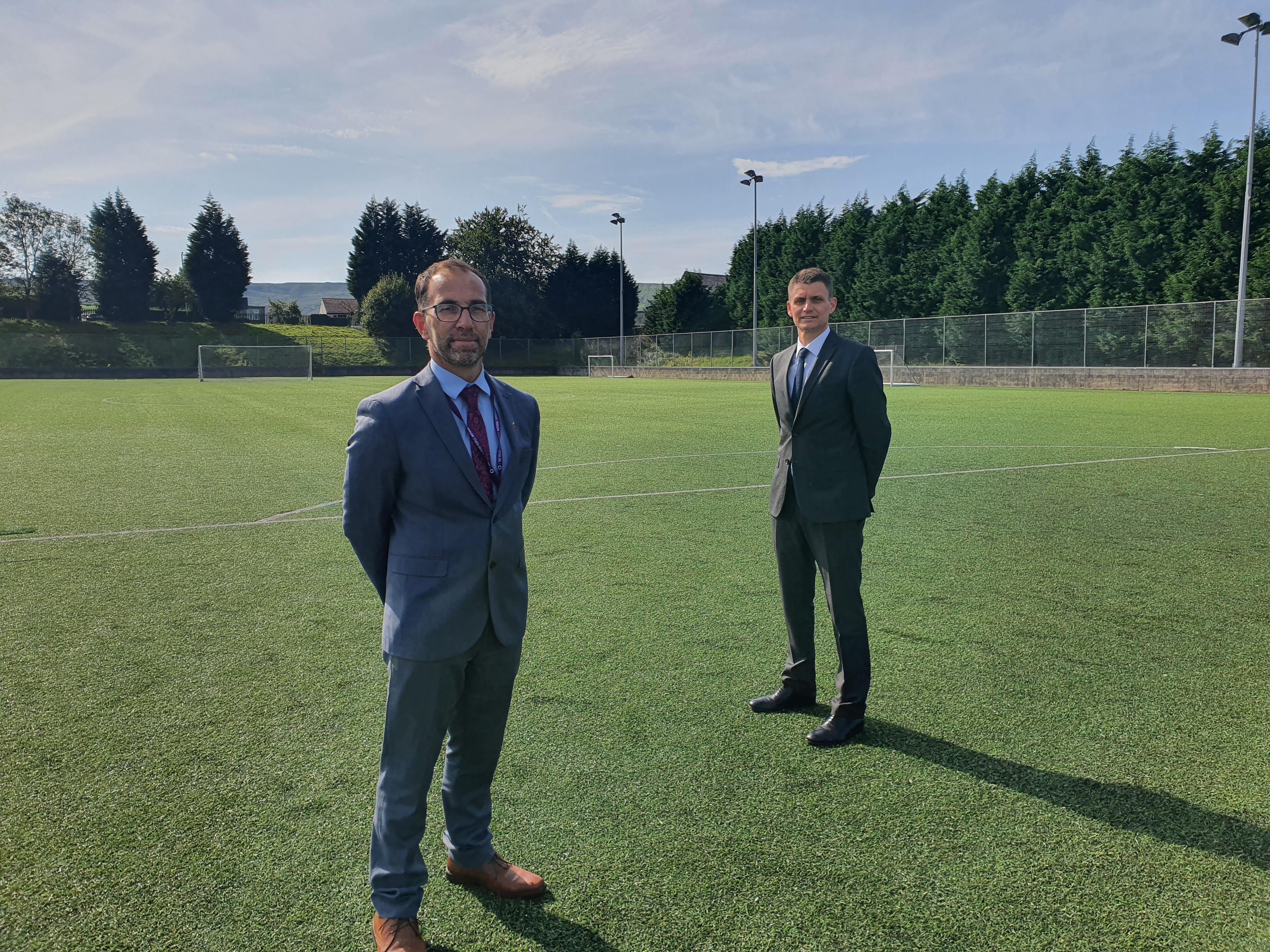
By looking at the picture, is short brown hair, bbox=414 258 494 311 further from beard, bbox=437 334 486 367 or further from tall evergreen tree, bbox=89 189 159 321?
tall evergreen tree, bbox=89 189 159 321

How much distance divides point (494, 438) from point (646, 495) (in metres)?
6.92

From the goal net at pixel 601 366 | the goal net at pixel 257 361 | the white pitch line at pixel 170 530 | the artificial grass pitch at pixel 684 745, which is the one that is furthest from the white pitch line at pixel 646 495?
the goal net at pixel 257 361

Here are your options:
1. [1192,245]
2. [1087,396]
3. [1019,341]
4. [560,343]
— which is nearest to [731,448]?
[1087,396]

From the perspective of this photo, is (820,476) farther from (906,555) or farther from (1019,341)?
(1019,341)

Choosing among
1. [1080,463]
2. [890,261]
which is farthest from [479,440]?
[890,261]

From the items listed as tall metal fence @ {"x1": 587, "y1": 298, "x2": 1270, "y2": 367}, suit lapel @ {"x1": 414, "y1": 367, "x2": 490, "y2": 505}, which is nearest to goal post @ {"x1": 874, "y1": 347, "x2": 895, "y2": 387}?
tall metal fence @ {"x1": 587, "y1": 298, "x2": 1270, "y2": 367}

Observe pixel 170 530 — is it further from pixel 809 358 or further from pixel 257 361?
pixel 257 361

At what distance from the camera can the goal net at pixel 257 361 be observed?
→ 54.2 meters

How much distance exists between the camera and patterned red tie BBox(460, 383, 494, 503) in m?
2.38

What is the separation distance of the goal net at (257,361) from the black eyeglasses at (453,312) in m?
54.9

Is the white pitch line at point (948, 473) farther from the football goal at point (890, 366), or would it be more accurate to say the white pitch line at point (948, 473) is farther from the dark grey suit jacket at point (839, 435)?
the football goal at point (890, 366)

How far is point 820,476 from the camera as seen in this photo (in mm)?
3586

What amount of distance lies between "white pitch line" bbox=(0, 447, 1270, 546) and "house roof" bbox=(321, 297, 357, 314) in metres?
107

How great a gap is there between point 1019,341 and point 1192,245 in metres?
6.97
